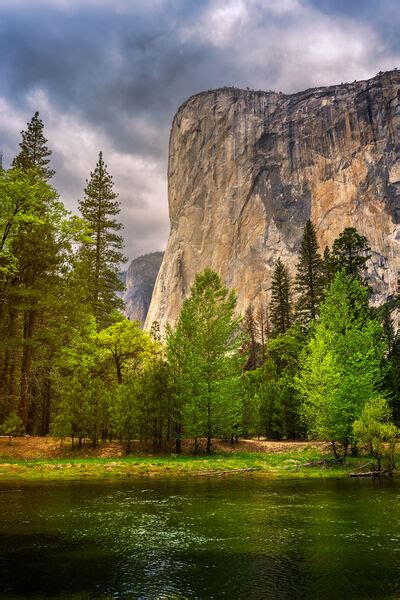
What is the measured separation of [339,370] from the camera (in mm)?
25922

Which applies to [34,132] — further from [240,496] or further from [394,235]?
[394,235]

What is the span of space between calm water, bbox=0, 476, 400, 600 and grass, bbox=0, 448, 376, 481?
4770mm

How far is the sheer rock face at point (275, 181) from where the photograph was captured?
333ft

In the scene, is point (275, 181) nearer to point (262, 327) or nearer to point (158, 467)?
point (262, 327)

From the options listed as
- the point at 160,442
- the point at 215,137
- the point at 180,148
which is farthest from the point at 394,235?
the point at 160,442

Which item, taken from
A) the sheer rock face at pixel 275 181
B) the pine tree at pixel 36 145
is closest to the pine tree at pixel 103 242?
the pine tree at pixel 36 145

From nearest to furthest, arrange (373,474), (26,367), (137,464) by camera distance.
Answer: (373,474) → (137,464) → (26,367)

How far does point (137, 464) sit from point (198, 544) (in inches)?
574

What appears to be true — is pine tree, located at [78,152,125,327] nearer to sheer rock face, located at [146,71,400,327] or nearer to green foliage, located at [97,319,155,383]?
green foliage, located at [97,319,155,383]

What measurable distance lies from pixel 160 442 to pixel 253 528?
18.0m

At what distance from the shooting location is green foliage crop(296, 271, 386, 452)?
80.8 ft

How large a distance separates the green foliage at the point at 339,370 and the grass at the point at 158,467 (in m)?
2.13

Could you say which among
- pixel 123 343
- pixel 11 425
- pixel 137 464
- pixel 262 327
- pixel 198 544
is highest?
pixel 262 327

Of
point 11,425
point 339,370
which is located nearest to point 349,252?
point 339,370
